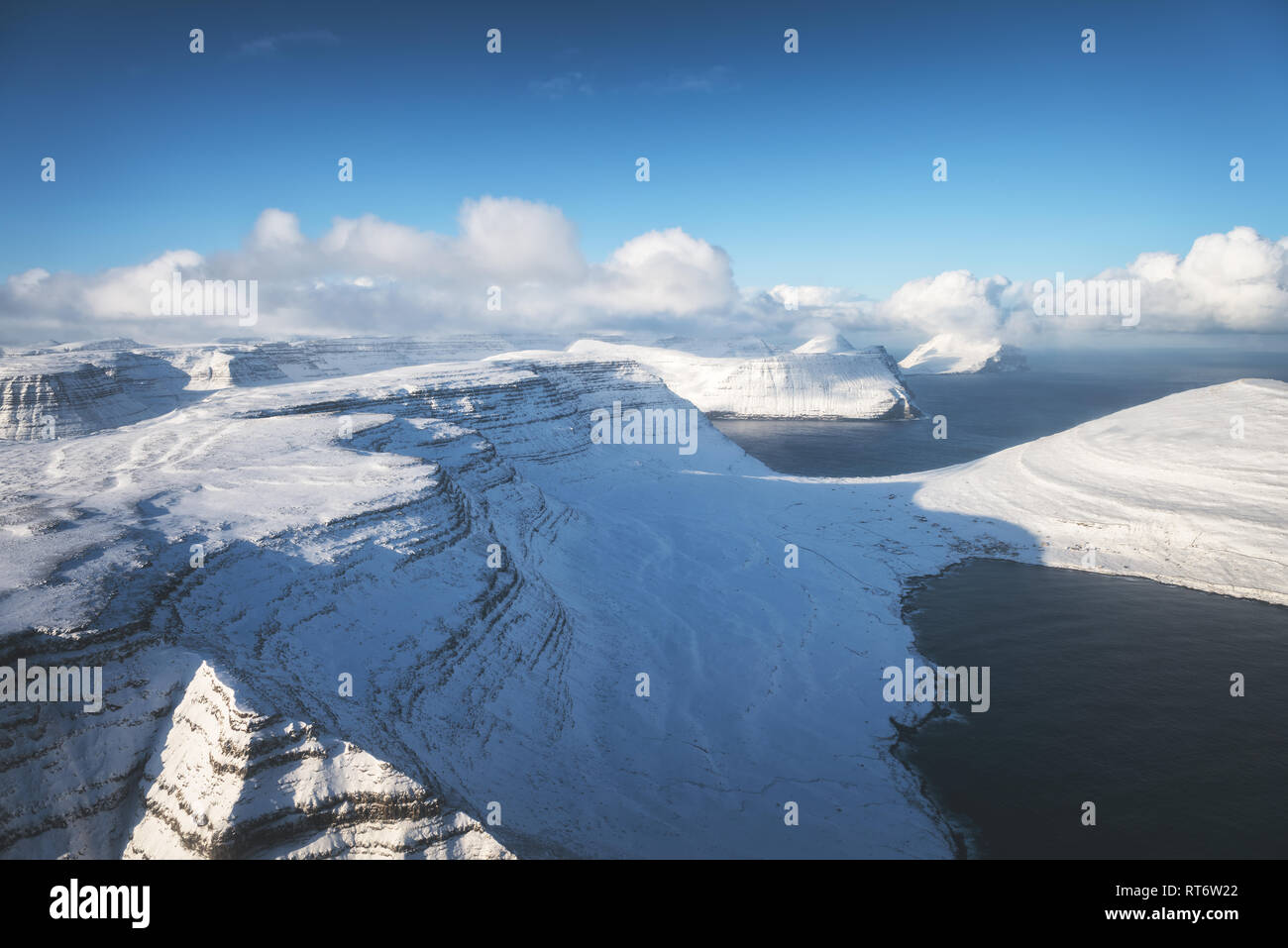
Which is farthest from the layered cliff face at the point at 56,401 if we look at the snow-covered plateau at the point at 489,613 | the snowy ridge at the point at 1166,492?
the snowy ridge at the point at 1166,492

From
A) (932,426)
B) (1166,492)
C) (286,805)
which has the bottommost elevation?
(286,805)

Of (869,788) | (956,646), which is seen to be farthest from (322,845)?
(956,646)

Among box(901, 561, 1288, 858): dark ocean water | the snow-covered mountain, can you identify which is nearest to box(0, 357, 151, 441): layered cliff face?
the snow-covered mountain

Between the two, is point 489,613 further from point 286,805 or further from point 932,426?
point 932,426

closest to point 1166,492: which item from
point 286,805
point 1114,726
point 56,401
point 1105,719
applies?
point 1105,719

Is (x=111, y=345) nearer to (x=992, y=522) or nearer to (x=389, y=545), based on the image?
(x=389, y=545)

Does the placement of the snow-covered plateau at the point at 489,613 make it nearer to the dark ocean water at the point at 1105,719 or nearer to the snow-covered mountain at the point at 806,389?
the dark ocean water at the point at 1105,719
